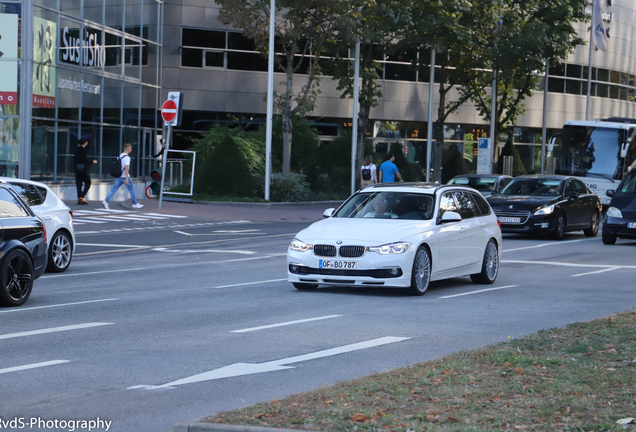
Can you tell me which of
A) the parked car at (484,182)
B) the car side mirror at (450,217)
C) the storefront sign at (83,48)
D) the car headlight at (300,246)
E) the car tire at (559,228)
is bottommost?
the car tire at (559,228)

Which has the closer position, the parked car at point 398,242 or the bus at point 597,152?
the parked car at point 398,242

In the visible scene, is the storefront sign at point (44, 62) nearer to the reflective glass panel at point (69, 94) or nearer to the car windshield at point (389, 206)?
the reflective glass panel at point (69, 94)

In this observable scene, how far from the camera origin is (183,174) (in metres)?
35.8

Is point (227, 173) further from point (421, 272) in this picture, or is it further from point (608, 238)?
point (421, 272)

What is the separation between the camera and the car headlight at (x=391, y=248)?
40.4 feet

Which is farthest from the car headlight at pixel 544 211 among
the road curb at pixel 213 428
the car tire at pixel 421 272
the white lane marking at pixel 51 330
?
the road curb at pixel 213 428

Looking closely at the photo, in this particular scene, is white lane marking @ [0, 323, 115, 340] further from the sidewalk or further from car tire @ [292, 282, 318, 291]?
the sidewalk

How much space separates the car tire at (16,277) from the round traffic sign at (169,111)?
59.9 feet

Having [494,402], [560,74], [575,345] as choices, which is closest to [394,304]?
A: [575,345]

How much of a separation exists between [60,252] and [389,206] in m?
5.54

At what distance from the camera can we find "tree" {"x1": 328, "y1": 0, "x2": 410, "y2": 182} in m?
36.1

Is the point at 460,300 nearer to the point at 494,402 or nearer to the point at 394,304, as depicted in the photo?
the point at 394,304

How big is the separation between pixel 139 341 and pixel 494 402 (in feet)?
13.1

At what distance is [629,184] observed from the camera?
22.9 metres
